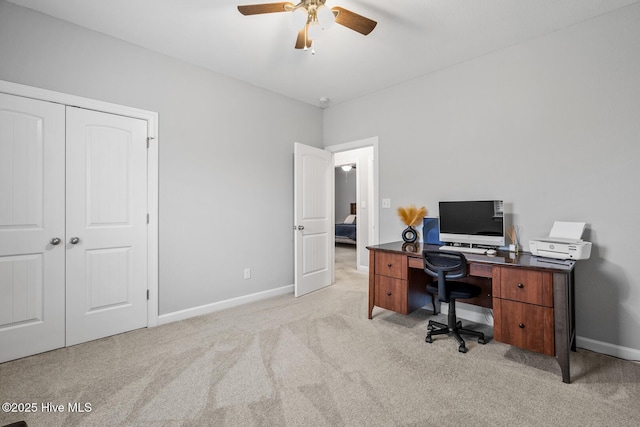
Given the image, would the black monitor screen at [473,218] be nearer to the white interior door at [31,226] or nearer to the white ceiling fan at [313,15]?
the white ceiling fan at [313,15]

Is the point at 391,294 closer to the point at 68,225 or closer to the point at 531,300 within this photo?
the point at 531,300

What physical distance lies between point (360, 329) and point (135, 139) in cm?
282

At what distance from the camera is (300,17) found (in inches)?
75.3

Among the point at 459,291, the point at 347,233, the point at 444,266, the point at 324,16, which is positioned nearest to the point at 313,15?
the point at 324,16

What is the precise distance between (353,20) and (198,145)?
6.67 feet

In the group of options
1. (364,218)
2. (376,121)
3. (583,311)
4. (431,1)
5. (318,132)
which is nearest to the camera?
(431,1)

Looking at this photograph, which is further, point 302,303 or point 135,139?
point 302,303

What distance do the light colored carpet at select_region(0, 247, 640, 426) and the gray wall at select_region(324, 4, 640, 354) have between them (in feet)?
2.51

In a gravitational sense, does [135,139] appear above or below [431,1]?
below

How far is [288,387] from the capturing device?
1.92 meters

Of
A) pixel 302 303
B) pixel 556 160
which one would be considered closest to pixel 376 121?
pixel 556 160

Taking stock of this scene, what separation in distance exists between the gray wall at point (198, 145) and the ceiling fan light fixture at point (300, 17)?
174cm

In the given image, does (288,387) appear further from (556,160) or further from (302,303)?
(556,160)

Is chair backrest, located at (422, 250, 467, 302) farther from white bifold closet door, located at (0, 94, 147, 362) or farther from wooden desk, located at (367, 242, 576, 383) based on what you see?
white bifold closet door, located at (0, 94, 147, 362)
